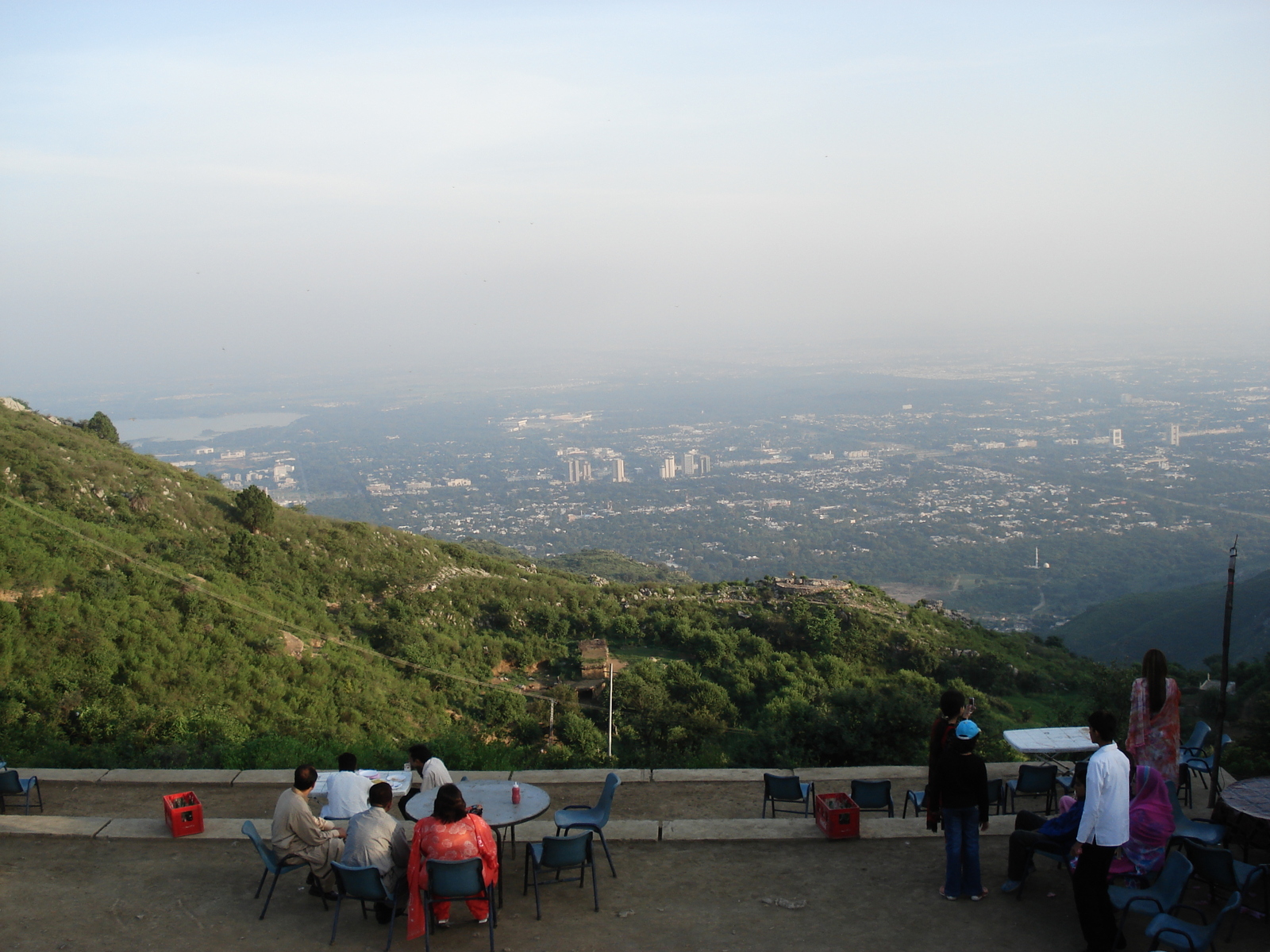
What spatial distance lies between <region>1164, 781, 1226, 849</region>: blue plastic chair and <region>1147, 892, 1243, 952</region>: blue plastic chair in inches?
37.1

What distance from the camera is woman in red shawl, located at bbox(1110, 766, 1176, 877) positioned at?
4.97m

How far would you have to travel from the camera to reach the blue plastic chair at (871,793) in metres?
6.85

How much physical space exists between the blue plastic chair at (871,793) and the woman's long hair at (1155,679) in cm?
216

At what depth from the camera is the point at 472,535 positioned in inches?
3179

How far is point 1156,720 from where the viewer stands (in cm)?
538

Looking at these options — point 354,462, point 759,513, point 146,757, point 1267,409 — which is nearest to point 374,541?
point 146,757

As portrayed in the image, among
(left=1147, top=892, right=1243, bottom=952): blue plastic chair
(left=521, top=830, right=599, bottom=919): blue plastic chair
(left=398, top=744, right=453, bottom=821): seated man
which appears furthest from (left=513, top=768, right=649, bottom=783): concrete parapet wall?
(left=1147, top=892, right=1243, bottom=952): blue plastic chair

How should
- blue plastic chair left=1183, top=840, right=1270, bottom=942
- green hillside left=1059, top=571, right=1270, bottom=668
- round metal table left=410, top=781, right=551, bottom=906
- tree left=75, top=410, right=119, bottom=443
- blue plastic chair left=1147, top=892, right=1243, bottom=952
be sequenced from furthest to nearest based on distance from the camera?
1. green hillside left=1059, top=571, right=1270, bottom=668
2. tree left=75, top=410, right=119, bottom=443
3. round metal table left=410, top=781, right=551, bottom=906
4. blue plastic chair left=1183, top=840, right=1270, bottom=942
5. blue plastic chair left=1147, top=892, right=1243, bottom=952

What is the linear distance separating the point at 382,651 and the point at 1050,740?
1475cm

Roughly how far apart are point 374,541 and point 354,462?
10049 cm

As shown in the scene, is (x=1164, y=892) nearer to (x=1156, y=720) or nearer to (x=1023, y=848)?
(x=1023, y=848)

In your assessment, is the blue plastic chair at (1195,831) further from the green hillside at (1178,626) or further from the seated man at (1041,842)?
the green hillside at (1178,626)

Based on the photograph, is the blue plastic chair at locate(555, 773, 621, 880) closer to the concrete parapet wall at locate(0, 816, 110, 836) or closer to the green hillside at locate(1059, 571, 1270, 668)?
the concrete parapet wall at locate(0, 816, 110, 836)

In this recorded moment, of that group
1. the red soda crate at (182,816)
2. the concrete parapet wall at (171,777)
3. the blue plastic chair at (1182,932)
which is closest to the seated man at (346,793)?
the red soda crate at (182,816)
